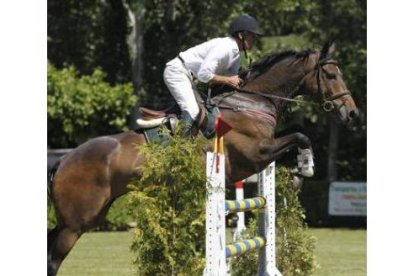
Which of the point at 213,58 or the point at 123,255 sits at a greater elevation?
the point at 213,58

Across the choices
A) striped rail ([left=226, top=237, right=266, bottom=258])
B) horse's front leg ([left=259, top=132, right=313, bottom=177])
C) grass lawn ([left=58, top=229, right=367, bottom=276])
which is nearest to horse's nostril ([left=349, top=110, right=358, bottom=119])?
horse's front leg ([left=259, top=132, right=313, bottom=177])

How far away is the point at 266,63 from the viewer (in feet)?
29.4

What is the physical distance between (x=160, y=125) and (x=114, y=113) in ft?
48.8

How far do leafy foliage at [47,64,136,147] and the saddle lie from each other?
1416 centimetres

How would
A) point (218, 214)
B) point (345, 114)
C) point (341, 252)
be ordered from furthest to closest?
point (341, 252) → point (345, 114) → point (218, 214)

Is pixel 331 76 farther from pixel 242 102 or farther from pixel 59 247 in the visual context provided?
pixel 59 247

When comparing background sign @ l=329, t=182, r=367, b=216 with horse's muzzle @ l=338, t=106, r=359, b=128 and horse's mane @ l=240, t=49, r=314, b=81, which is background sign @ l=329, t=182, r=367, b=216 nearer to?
horse's mane @ l=240, t=49, r=314, b=81

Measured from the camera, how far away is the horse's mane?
8883 mm

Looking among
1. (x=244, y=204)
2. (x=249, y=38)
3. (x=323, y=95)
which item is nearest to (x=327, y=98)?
(x=323, y=95)

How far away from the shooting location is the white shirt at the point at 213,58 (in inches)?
322

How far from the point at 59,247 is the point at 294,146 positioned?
2052 mm

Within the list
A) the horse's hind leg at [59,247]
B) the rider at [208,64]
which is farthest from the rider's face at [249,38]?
the horse's hind leg at [59,247]

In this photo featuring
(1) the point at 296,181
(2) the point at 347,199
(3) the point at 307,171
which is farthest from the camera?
(2) the point at 347,199
